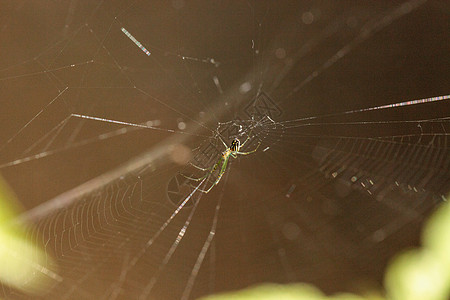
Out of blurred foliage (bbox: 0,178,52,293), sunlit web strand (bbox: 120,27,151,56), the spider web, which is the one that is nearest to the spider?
the spider web

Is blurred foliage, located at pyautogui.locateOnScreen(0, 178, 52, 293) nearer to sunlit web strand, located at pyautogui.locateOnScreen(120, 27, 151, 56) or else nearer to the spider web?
the spider web

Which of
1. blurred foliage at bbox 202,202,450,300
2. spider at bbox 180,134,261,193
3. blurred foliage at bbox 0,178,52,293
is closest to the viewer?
blurred foliage at bbox 202,202,450,300

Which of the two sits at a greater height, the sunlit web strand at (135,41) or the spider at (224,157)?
the sunlit web strand at (135,41)

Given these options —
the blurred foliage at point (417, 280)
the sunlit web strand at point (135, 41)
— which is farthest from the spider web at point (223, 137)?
the blurred foliage at point (417, 280)

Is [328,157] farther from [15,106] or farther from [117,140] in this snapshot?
[15,106]

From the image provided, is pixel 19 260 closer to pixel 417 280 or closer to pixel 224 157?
pixel 224 157

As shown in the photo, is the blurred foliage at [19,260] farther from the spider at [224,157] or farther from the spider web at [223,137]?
the spider at [224,157]
